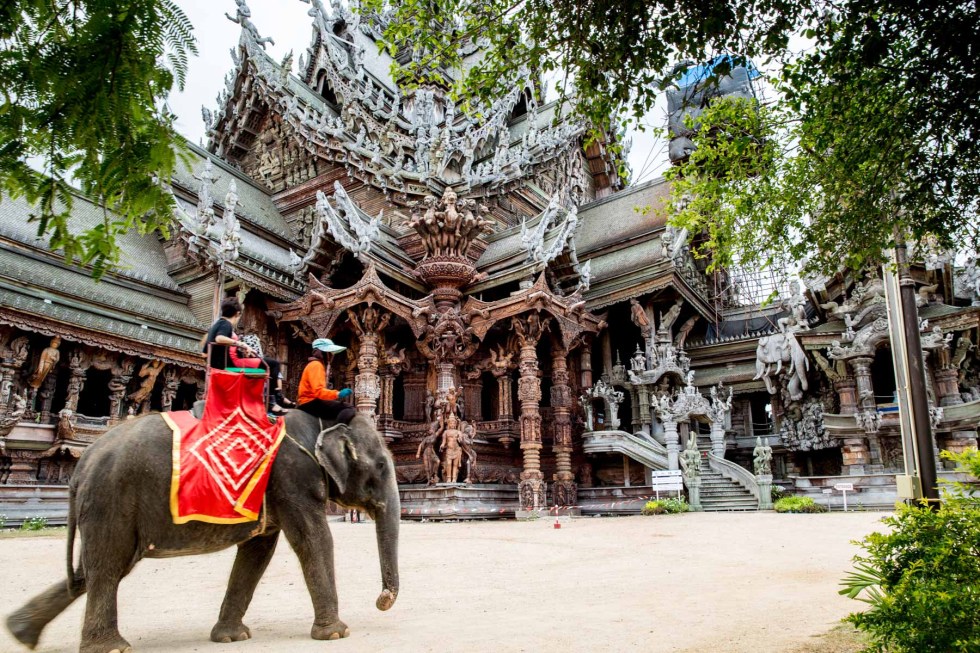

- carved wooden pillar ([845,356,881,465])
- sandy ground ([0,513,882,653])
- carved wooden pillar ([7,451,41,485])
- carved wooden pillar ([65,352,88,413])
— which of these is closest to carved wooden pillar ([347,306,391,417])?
carved wooden pillar ([65,352,88,413])

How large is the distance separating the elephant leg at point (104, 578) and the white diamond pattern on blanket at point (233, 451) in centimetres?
61

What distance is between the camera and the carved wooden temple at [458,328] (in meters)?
16.1

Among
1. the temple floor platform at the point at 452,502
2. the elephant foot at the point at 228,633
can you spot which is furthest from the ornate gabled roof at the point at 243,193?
the elephant foot at the point at 228,633

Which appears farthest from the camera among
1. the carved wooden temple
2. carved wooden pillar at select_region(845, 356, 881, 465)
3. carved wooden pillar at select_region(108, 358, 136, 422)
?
carved wooden pillar at select_region(845, 356, 881, 465)

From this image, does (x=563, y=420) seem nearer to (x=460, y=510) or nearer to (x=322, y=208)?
(x=460, y=510)

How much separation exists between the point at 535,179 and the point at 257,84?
10678mm

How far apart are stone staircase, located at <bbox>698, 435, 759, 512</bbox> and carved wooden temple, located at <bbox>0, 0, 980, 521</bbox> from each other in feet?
0.40

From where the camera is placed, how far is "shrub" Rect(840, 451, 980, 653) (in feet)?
10.4

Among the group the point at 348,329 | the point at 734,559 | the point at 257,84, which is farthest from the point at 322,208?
the point at 734,559

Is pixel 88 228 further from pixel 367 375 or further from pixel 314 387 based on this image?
pixel 314 387

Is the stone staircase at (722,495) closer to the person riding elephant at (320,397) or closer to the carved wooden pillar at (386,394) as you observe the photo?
the carved wooden pillar at (386,394)

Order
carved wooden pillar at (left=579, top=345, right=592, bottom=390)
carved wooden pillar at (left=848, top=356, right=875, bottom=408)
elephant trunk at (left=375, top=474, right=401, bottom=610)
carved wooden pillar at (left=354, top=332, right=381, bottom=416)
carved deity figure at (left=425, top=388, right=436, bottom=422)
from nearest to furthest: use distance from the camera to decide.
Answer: elephant trunk at (left=375, top=474, right=401, bottom=610), carved wooden pillar at (left=354, top=332, right=381, bottom=416), carved deity figure at (left=425, top=388, right=436, bottom=422), carved wooden pillar at (left=848, top=356, right=875, bottom=408), carved wooden pillar at (left=579, top=345, right=592, bottom=390)

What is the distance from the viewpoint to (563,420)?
19547 millimetres

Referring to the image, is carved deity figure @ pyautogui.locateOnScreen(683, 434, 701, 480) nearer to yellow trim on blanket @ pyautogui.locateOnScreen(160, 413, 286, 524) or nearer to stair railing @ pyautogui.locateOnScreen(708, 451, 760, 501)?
stair railing @ pyautogui.locateOnScreen(708, 451, 760, 501)
